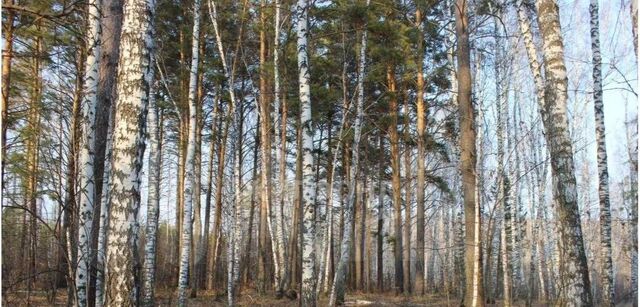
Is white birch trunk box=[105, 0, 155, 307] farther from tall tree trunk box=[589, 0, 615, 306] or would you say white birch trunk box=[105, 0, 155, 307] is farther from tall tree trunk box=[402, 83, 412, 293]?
tall tree trunk box=[402, 83, 412, 293]

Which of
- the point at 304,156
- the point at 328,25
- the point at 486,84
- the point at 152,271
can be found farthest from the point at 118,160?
the point at 486,84

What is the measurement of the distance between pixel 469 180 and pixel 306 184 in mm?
2901

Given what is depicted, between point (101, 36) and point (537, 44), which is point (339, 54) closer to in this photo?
point (537, 44)

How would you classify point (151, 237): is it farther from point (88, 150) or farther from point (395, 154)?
point (395, 154)

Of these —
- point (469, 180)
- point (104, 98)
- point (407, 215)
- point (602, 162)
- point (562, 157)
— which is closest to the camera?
point (562, 157)

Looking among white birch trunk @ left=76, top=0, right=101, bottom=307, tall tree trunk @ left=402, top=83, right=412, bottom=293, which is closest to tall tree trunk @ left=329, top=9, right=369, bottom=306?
tall tree trunk @ left=402, top=83, right=412, bottom=293

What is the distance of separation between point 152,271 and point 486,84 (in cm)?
1118

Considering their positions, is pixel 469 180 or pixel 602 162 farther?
pixel 602 162

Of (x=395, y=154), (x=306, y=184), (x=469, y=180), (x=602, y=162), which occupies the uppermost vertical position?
(x=395, y=154)

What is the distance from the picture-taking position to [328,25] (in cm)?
1380

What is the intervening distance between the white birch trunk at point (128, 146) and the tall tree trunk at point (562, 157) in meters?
4.88

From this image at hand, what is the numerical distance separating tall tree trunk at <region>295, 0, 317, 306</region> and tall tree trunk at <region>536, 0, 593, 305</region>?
3400mm

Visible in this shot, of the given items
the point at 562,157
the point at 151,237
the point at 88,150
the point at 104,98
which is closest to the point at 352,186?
the point at 151,237

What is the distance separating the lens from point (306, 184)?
7656 millimetres
